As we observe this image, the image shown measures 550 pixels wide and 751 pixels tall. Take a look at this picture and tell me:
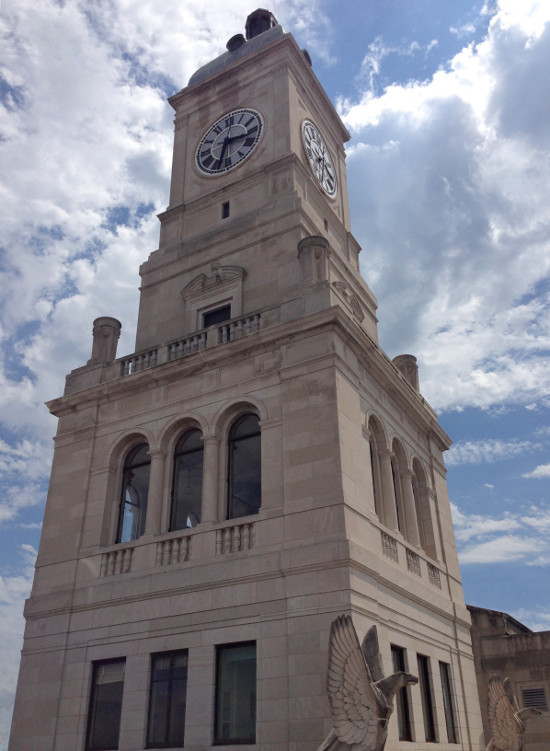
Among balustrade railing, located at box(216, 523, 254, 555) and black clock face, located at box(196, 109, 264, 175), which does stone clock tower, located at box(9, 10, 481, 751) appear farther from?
black clock face, located at box(196, 109, 264, 175)

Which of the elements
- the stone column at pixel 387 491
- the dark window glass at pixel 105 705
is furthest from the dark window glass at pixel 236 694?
the stone column at pixel 387 491

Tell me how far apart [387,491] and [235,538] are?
563cm

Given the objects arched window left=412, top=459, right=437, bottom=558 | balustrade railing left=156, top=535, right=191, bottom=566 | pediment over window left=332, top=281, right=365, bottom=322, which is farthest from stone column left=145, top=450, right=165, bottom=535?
pediment over window left=332, top=281, right=365, bottom=322

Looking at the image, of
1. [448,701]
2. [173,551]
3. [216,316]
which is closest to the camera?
[173,551]

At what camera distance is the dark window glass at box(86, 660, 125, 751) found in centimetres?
1975

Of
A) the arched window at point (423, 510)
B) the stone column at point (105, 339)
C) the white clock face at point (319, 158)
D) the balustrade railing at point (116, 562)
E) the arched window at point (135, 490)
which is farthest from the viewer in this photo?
the white clock face at point (319, 158)

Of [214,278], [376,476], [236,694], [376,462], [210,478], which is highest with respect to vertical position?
[214,278]

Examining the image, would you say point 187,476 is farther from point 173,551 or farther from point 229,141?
point 229,141

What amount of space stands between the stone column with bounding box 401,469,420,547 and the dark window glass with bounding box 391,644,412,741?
454cm

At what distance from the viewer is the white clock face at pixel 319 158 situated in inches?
1307

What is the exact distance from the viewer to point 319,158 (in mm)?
34438

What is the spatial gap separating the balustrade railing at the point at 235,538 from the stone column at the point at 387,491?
4.89 m

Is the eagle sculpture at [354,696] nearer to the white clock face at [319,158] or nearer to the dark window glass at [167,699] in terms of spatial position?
the dark window glass at [167,699]

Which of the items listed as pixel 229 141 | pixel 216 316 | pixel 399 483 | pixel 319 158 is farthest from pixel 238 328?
pixel 319 158
